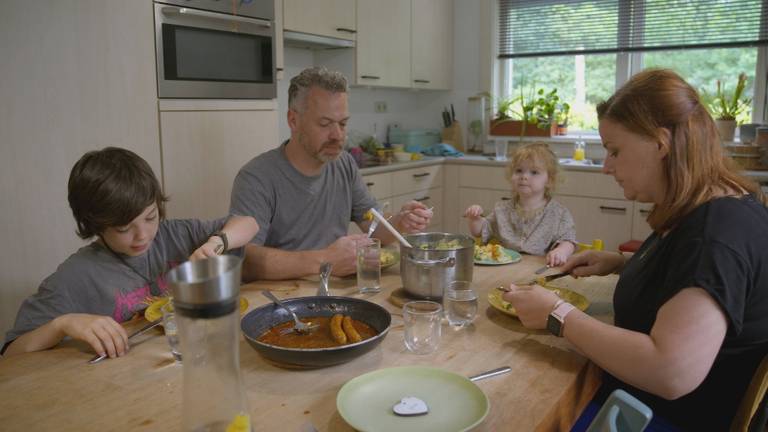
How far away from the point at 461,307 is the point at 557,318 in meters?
0.23

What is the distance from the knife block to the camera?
495 centimetres

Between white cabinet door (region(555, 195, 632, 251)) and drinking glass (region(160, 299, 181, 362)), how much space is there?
318 cm

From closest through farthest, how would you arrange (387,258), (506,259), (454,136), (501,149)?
(387,258), (506,259), (501,149), (454,136)

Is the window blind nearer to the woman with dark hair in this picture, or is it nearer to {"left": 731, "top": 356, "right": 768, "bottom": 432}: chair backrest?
the woman with dark hair

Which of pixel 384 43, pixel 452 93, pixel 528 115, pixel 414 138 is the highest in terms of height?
pixel 384 43

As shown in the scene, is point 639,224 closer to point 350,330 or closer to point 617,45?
point 617,45

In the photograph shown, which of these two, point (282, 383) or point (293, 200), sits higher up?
point (293, 200)

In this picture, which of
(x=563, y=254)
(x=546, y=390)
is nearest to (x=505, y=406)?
(x=546, y=390)

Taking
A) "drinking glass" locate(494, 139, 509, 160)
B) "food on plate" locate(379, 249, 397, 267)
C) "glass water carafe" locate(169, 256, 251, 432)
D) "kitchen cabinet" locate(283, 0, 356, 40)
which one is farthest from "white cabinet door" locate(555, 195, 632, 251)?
"glass water carafe" locate(169, 256, 251, 432)

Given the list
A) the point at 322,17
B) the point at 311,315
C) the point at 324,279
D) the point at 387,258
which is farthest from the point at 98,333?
the point at 322,17

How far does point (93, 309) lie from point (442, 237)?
945 millimetres

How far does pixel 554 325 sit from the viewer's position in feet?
4.02

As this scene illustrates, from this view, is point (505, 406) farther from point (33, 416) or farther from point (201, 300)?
point (33, 416)

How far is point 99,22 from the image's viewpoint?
2.35 metres
